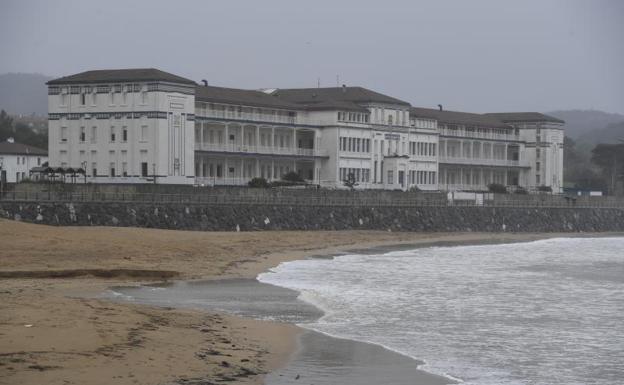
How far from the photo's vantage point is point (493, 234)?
9131 centimetres

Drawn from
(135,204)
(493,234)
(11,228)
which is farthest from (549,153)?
(11,228)

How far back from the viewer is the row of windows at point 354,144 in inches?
4171

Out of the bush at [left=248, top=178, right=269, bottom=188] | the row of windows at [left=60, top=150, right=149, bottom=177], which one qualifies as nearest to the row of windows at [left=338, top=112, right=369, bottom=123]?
the bush at [left=248, top=178, right=269, bottom=188]

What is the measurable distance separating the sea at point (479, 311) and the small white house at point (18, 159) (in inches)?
2024

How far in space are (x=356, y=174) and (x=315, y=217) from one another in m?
32.1

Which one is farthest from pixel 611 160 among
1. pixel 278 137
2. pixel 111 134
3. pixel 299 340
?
pixel 299 340

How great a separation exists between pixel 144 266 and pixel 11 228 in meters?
7.86

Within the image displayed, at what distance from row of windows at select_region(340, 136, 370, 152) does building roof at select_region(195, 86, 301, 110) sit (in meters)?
5.67

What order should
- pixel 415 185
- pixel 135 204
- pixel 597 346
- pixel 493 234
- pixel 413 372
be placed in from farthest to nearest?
pixel 415 185, pixel 493 234, pixel 135 204, pixel 597 346, pixel 413 372

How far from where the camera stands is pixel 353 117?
10825 cm

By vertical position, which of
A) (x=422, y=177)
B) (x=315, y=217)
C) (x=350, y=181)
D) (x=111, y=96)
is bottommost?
(x=315, y=217)

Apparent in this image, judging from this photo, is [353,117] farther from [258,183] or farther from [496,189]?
[258,183]

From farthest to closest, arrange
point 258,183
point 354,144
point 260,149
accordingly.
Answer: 1. point 354,144
2. point 260,149
3. point 258,183

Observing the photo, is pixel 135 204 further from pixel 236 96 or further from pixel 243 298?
pixel 236 96
